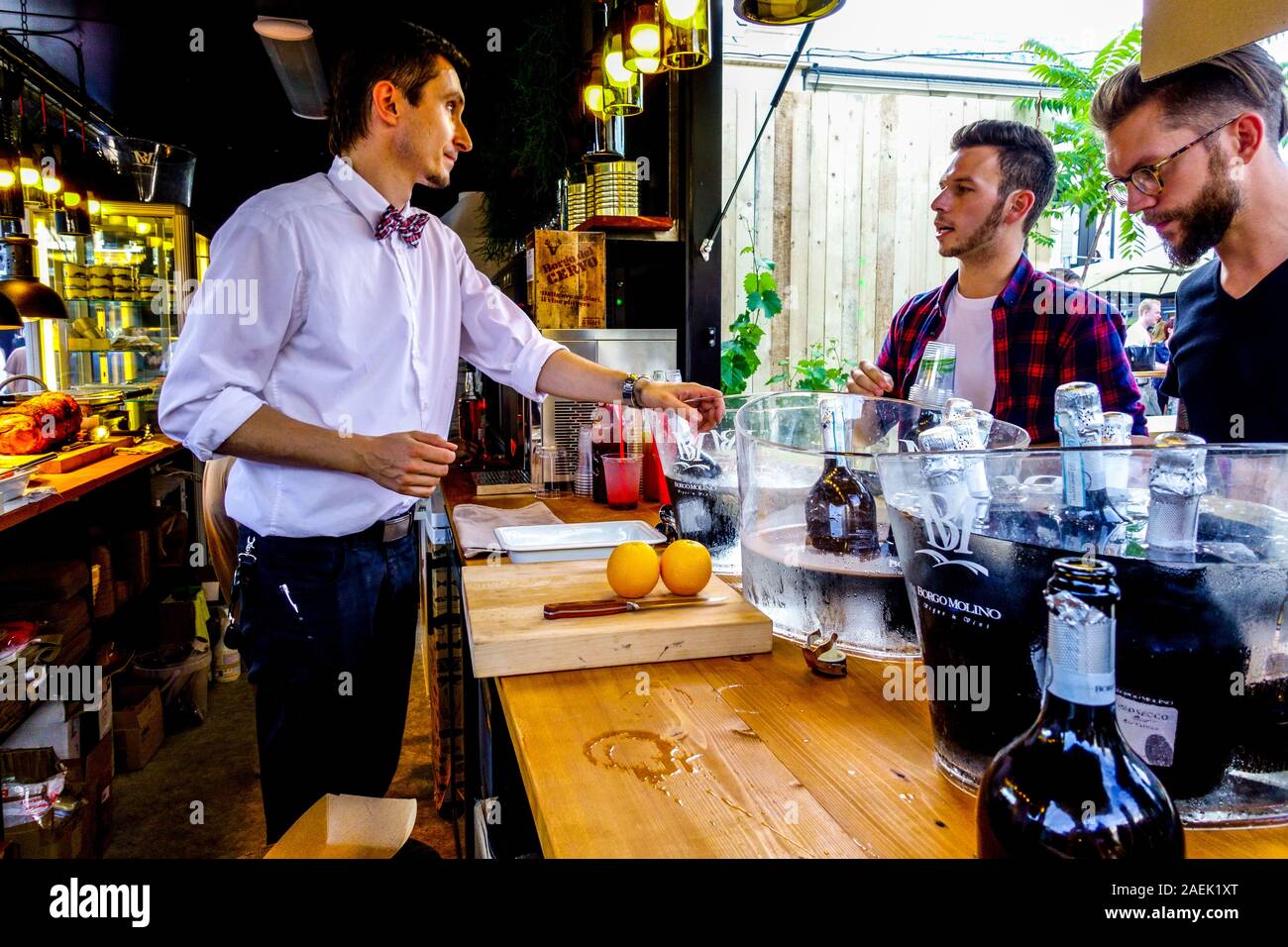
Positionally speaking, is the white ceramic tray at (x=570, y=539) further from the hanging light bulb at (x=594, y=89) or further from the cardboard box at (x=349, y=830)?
the hanging light bulb at (x=594, y=89)

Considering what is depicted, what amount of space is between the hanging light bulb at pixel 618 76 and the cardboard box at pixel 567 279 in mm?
566

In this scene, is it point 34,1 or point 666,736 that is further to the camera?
point 34,1

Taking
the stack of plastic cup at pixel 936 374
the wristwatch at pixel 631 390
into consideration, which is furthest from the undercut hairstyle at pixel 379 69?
the stack of plastic cup at pixel 936 374

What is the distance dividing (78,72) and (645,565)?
702cm

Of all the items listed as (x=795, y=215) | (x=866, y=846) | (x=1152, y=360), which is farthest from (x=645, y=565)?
(x=1152, y=360)

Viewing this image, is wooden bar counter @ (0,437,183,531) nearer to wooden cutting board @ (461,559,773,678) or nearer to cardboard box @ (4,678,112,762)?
cardboard box @ (4,678,112,762)

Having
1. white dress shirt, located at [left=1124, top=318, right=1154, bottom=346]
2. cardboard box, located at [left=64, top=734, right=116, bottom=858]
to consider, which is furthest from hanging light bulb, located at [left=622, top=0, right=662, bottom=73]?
white dress shirt, located at [left=1124, top=318, right=1154, bottom=346]

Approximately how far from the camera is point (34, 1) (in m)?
5.14

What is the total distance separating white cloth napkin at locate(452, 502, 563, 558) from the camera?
1.89m

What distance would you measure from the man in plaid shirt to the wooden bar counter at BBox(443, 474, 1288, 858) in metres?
1.54

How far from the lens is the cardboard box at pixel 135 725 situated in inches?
136

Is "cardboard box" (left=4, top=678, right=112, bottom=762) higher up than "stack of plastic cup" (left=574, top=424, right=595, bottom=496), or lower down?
lower down

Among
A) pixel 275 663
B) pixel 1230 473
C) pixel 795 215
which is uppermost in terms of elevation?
pixel 795 215
